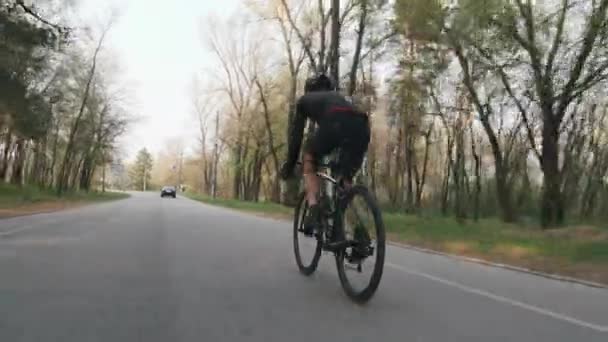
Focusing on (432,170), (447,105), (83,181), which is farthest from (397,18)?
(83,181)

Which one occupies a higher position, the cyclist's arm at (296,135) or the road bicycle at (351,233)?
the cyclist's arm at (296,135)

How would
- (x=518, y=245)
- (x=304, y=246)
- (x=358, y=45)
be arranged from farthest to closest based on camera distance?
(x=358, y=45) < (x=518, y=245) < (x=304, y=246)

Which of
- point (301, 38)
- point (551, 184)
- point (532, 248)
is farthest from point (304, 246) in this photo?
point (301, 38)

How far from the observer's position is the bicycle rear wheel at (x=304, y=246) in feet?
18.8

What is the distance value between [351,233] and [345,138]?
0.79 m

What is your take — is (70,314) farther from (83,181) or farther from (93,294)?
(83,181)

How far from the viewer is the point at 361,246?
4621 mm

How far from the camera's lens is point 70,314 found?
13.0 feet

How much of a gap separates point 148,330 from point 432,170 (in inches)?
2005

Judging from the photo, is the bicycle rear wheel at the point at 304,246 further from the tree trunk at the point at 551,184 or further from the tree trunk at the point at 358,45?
the tree trunk at the point at 358,45

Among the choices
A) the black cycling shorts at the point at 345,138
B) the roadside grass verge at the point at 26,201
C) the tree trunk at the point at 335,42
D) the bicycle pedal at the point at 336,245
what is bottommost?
the roadside grass verge at the point at 26,201

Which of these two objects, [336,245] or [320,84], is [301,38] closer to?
[320,84]

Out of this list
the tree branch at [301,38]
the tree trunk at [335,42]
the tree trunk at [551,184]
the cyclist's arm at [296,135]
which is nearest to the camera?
the cyclist's arm at [296,135]

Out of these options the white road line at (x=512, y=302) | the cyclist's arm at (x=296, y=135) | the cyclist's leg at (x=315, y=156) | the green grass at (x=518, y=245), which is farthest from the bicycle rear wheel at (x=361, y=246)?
the green grass at (x=518, y=245)
